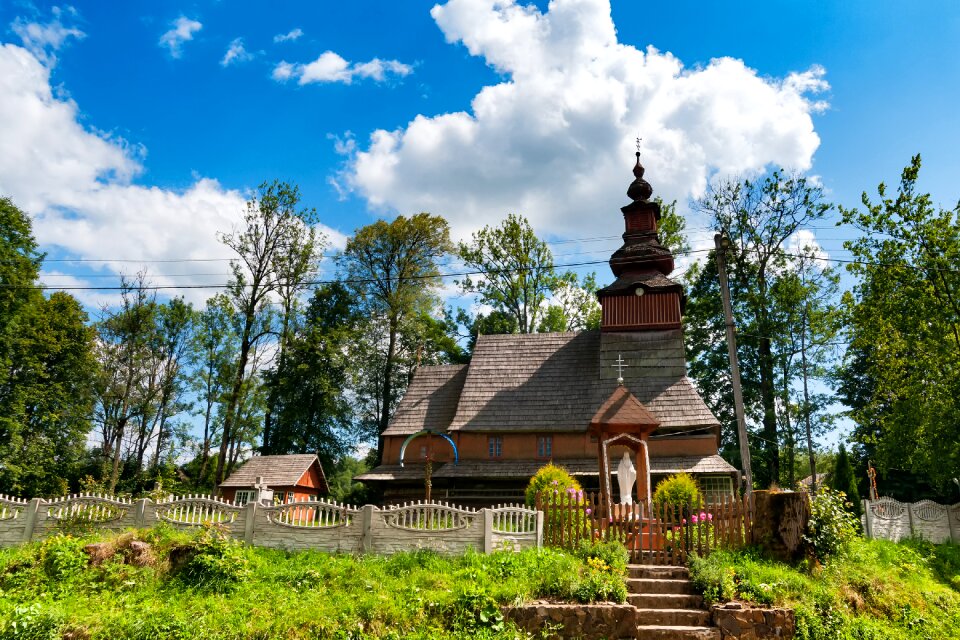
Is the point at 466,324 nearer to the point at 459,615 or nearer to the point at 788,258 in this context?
the point at 788,258

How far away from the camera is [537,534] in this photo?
12289 mm

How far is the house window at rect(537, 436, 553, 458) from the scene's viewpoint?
22484 millimetres

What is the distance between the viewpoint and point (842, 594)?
34.8ft

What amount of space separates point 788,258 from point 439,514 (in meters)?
25.3

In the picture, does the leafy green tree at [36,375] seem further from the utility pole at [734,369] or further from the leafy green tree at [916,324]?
the leafy green tree at [916,324]

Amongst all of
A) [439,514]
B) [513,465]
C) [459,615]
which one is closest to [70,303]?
[513,465]

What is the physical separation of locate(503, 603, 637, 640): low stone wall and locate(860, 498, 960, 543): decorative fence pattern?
9637 mm

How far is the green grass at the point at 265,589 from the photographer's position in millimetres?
9203

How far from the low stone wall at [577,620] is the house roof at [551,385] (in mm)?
12553

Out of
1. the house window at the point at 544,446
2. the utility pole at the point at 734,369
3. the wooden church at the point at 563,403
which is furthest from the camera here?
the house window at the point at 544,446

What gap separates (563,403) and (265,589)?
48.0 ft

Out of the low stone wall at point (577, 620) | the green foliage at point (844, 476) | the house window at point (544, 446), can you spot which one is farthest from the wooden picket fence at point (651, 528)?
the green foliage at point (844, 476)

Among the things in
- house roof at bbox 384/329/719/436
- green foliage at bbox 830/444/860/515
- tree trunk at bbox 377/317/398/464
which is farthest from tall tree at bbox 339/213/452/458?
green foliage at bbox 830/444/860/515

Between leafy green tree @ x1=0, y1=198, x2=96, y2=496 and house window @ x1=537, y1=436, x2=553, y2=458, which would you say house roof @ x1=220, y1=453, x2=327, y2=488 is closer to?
leafy green tree @ x1=0, y1=198, x2=96, y2=496
